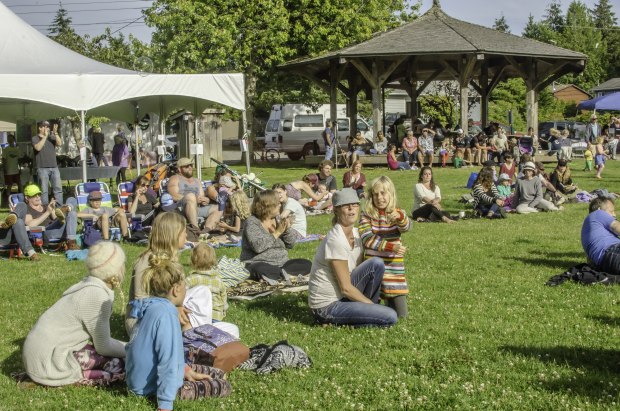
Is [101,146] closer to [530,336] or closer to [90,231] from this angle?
[90,231]

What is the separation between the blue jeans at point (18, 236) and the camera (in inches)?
498

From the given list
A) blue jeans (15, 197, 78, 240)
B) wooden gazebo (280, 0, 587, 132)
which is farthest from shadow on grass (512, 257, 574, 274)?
wooden gazebo (280, 0, 587, 132)

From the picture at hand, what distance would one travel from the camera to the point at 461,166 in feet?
94.5

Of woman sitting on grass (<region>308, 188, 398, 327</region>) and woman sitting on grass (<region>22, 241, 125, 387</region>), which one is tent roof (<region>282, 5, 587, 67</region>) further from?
woman sitting on grass (<region>22, 241, 125, 387</region>)

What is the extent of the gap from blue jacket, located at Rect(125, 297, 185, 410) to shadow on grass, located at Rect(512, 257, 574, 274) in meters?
6.49

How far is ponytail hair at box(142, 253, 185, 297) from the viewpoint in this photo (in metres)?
5.67

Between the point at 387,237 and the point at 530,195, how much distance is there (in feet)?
33.7

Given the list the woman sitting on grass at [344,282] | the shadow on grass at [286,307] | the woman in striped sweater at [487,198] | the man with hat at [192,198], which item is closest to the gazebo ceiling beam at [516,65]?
the woman in striped sweater at [487,198]

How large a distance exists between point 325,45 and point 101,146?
485 inches

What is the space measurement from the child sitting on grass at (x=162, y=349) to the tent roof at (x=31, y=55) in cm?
1196

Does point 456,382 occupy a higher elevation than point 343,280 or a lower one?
lower

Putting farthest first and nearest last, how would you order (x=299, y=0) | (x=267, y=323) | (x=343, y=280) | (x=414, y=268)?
(x=299, y=0), (x=414, y=268), (x=267, y=323), (x=343, y=280)

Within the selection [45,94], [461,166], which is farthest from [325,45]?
[45,94]

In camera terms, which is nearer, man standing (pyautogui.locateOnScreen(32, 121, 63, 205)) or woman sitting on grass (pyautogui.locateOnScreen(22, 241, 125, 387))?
woman sitting on grass (pyautogui.locateOnScreen(22, 241, 125, 387))
